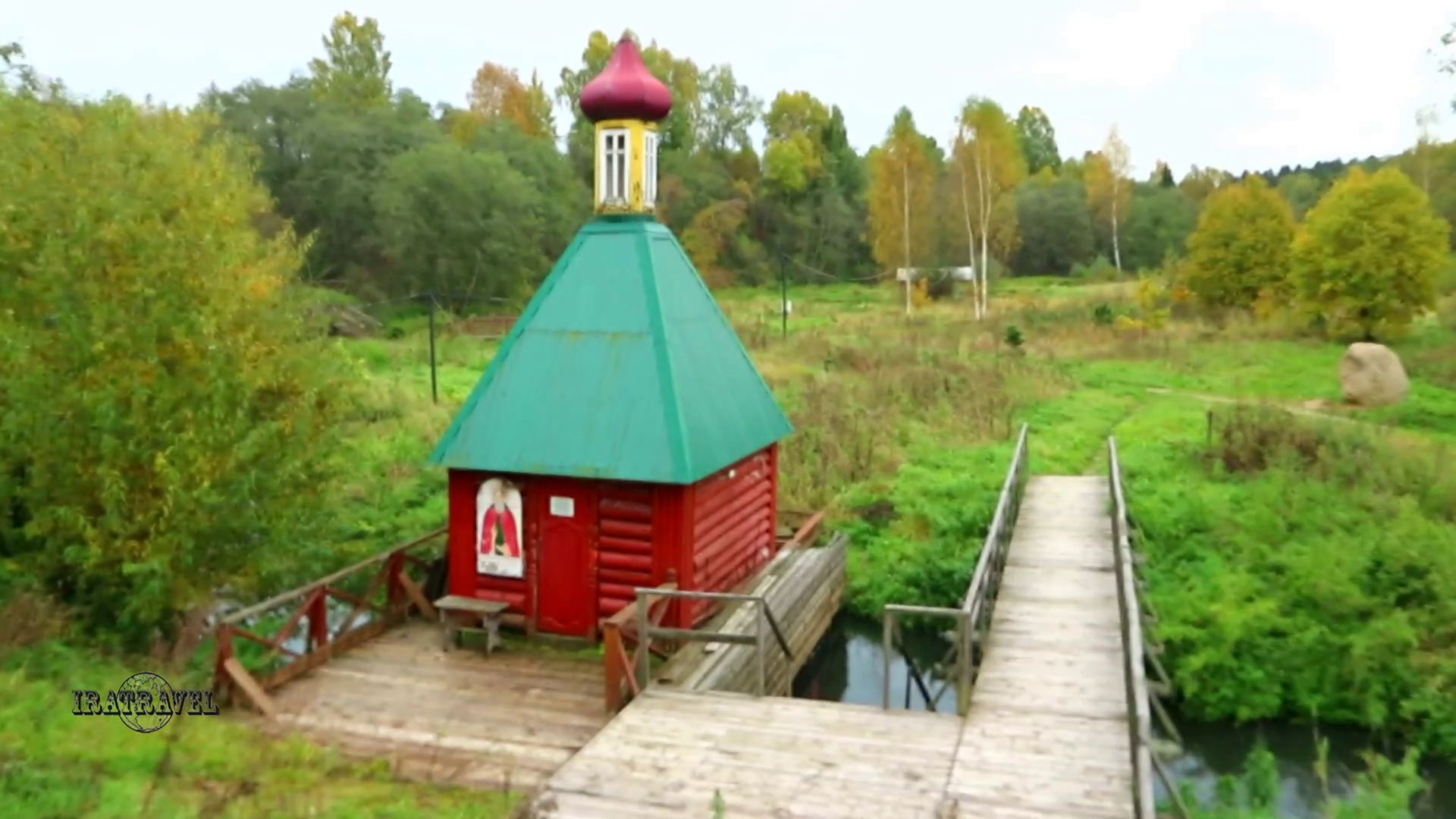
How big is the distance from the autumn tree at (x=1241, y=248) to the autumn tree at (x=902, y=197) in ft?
41.4

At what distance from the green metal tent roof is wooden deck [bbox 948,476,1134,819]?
3.39 meters

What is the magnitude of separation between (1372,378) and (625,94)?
20297 mm

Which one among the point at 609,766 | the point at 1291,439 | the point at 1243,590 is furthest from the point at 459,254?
the point at 609,766

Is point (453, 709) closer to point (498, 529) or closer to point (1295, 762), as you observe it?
point (498, 529)

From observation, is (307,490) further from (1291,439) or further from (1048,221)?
(1048,221)

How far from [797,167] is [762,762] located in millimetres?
60363

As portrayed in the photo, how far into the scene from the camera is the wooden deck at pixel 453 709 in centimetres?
911

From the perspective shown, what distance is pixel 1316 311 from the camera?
115 ft

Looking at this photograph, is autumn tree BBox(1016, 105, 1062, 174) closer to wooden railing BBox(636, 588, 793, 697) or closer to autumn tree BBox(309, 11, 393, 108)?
autumn tree BBox(309, 11, 393, 108)

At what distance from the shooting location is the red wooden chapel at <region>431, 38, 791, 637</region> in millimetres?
11391

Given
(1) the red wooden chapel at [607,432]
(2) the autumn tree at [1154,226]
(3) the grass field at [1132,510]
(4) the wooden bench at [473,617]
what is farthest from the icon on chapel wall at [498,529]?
(2) the autumn tree at [1154,226]

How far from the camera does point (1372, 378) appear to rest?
84.2 feet

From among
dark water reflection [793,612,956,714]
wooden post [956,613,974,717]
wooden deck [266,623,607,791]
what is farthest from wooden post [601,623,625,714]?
dark water reflection [793,612,956,714]

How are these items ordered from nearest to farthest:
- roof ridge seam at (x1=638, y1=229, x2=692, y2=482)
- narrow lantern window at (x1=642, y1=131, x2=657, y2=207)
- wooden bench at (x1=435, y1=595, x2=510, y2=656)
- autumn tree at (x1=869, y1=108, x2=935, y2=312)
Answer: roof ridge seam at (x1=638, y1=229, x2=692, y2=482)
wooden bench at (x1=435, y1=595, x2=510, y2=656)
narrow lantern window at (x1=642, y1=131, x2=657, y2=207)
autumn tree at (x1=869, y1=108, x2=935, y2=312)
